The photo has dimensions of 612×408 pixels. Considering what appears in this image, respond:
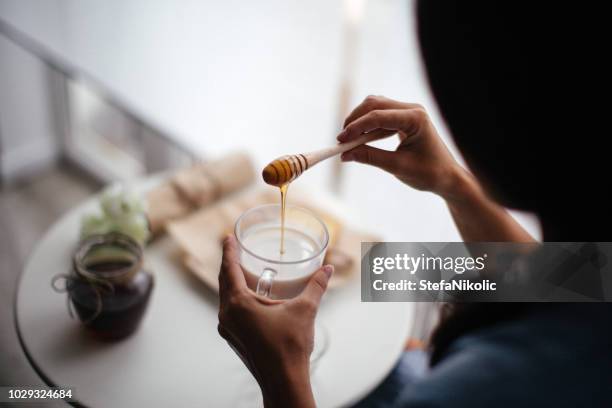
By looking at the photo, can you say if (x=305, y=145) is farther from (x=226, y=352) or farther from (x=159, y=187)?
(x=226, y=352)

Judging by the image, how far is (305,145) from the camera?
50.4 inches

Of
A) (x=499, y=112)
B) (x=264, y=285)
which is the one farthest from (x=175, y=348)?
(x=499, y=112)

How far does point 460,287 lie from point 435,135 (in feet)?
0.70

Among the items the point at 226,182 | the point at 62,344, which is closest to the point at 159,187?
the point at 226,182

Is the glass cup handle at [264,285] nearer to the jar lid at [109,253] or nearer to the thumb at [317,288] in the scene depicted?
the thumb at [317,288]

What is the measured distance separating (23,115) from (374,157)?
5.02 ft

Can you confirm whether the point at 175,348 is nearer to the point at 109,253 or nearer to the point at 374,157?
the point at 109,253

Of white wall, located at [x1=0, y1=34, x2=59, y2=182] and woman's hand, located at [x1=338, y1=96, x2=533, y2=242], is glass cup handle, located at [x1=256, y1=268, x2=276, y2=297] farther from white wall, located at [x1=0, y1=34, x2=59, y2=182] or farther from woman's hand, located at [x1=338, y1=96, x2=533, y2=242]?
white wall, located at [x1=0, y1=34, x2=59, y2=182]

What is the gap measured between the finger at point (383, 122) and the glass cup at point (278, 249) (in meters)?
0.12

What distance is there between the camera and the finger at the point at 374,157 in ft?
1.95

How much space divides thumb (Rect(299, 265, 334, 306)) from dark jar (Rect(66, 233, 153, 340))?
264 mm

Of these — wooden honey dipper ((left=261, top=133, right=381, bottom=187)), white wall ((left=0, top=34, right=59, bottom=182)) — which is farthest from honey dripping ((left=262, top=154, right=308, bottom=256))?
white wall ((left=0, top=34, right=59, bottom=182))

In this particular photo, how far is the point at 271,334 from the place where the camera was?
490 mm

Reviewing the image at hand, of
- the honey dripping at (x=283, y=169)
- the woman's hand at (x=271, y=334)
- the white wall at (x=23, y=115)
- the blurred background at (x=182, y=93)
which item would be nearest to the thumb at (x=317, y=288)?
the woman's hand at (x=271, y=334)
